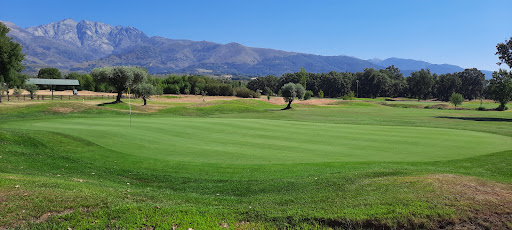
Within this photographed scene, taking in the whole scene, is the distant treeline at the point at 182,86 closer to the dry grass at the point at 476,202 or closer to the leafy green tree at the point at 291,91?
the leafy green tree at the point at 291,91

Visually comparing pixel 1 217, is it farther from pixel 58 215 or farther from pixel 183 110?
pixel 183 110

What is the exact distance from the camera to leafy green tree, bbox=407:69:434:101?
14318 cm

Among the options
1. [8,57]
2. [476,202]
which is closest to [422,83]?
[8,57]

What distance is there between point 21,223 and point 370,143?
1797 cm

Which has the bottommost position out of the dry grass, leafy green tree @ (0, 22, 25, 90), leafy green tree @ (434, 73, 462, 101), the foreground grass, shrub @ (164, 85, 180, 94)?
the foreground grass

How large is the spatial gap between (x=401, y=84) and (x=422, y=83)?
1100cm

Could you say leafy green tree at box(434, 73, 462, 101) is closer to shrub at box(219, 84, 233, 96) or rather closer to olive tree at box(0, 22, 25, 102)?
shrub at box(219, 84, 233, 96)

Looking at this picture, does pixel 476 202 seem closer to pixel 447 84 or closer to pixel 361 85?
pixel 447 84

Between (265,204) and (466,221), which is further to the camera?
(265,204)

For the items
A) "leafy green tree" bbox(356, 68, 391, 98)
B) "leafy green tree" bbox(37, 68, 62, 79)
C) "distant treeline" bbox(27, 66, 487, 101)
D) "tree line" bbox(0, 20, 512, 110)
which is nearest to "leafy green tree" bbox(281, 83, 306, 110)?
"tree line" bbox(0, 20, 512, 110)

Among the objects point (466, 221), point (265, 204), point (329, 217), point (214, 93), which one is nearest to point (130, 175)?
point (265, 204)

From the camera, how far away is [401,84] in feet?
504

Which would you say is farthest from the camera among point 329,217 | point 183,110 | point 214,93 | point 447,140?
point 214,93

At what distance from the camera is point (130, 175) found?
12.8 metres
